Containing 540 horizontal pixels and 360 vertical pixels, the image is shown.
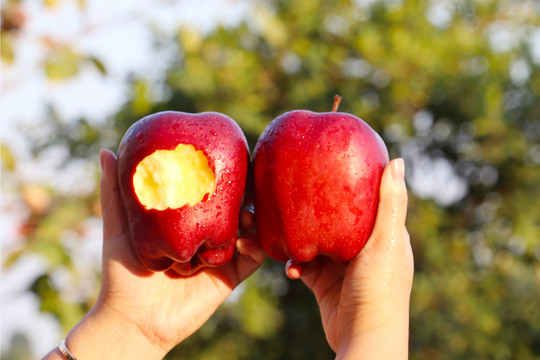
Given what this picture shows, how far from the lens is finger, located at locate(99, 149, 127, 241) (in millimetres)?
1420

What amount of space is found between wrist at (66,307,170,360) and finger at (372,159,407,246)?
59 centimetres

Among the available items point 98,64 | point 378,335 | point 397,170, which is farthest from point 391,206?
point 98,64

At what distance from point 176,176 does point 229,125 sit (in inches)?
6.9

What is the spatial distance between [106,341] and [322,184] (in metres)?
0.60

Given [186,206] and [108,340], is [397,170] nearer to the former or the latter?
[186,206]

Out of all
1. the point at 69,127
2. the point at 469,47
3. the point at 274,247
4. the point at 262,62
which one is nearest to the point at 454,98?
the point at 469,47

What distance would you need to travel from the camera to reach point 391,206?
1.25 metres

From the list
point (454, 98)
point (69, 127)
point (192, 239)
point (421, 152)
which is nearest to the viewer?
point (192, 239)

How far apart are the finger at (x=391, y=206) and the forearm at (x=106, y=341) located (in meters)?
0.60

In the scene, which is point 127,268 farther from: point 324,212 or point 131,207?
point 324,212

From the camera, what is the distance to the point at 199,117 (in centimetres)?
134

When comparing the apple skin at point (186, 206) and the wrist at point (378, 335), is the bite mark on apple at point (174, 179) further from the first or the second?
the wrist at point (378, 335)

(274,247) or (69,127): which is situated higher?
(274,247)

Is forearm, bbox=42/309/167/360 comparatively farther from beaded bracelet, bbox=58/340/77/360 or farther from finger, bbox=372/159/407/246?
finger, bbox=372/159/407/246
